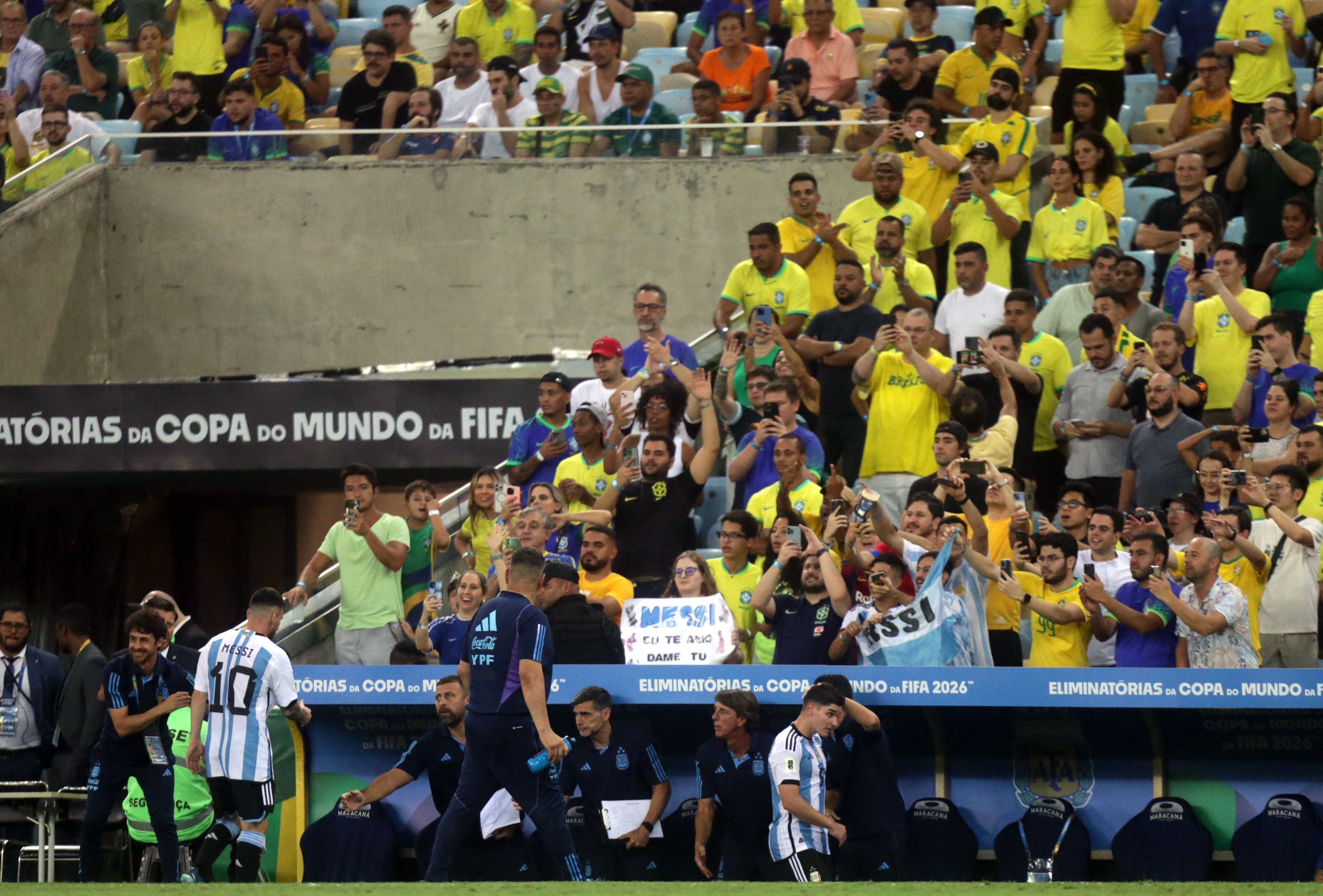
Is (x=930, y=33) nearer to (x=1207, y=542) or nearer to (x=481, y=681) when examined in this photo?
(x=1207, y=542)

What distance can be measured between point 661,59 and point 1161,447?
717 cm

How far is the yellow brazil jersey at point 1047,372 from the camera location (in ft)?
38.2

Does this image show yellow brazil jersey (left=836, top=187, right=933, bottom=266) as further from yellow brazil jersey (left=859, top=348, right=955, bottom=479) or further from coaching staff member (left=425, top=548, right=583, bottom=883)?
coaching staff member (left=425, top=548, right=583, bottom=883)

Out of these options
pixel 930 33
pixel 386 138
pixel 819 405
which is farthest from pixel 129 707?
pixel 930 33

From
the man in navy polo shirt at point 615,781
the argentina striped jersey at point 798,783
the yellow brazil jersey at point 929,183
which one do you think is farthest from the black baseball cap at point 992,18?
the argentina striped jersey at point 798,783

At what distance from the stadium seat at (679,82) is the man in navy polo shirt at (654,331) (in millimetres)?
3981

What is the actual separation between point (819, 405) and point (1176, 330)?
2392 mm

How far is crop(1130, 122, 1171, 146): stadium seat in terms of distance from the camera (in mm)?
14750

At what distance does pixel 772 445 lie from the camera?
11141 millimetres

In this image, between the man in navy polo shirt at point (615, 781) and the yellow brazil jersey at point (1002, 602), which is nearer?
the man in navy polo shirt at point (615, 781)

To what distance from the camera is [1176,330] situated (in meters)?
10.8

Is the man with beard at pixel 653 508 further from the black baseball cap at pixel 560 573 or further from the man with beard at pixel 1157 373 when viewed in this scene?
the man with beard at pixel 1157 373

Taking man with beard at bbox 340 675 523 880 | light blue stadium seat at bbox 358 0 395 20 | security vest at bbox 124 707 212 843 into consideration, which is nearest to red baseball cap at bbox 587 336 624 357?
man with beard at bbox 340 675 523 880

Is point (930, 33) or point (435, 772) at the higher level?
point (930, 33)
